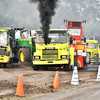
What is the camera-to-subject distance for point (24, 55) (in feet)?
63.1

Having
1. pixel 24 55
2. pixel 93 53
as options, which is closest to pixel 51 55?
pixel 24 55

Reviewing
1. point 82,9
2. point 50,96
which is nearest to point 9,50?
point 50,96

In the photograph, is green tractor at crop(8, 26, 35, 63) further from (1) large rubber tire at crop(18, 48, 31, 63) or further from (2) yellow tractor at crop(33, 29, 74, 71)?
(2) yellow tractor at crop(33, 29, 74, 71)

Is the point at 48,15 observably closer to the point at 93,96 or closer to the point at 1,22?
the point at 93,96

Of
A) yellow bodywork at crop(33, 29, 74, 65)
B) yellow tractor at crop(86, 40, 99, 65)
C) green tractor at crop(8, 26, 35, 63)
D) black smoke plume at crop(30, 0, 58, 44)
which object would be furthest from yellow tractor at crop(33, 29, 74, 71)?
yellow tractor at crop(86, 40, 99, 65)

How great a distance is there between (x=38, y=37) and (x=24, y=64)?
3.30m

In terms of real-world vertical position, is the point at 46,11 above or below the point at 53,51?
above

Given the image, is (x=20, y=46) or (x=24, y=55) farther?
(x=20, y=46)

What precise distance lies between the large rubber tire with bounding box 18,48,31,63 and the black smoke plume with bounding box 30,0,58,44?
3.35 metres

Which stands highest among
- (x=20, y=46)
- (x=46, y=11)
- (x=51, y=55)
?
(x=46, y=11)

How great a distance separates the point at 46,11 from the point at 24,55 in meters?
4.64

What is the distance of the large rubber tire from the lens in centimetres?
1925

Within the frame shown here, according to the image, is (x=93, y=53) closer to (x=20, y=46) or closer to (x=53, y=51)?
(x=20, y=46)

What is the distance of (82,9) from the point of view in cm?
14412
